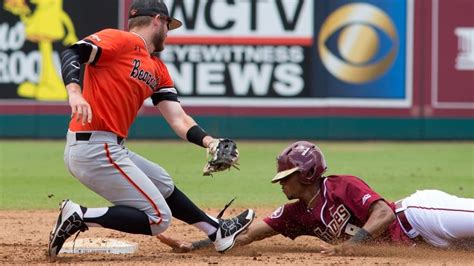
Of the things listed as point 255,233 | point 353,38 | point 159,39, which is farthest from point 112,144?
point 353,38

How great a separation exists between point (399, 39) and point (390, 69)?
1.65 ft

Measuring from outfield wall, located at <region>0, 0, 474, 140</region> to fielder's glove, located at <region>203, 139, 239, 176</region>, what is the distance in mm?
10362

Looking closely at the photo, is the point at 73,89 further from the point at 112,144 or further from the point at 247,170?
the point at 247,170

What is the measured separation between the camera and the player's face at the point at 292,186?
611cm

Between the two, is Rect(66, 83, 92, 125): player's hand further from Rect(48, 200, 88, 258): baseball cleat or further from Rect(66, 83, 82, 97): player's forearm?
Rect(48, 200, 88, 258): baseball cleat

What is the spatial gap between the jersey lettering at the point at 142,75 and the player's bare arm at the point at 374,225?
148 cm

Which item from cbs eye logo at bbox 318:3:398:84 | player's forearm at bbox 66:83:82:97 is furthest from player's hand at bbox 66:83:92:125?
cbs eye logo at bbox 318:3:398:84

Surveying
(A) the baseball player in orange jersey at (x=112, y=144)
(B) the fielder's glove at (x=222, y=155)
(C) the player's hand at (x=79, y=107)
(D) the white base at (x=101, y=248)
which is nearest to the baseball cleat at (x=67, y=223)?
(A) the baseball player in orange jersey at (x=112, y=144)

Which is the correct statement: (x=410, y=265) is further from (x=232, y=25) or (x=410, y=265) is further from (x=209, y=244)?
(x=232, y=25)

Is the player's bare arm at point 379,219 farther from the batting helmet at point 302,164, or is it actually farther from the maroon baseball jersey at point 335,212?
the batting helmet at point 302,164

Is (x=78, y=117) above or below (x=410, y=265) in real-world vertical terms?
above

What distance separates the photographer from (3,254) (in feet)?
21.1

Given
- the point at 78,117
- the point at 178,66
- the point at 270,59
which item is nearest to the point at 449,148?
the point at 270,59

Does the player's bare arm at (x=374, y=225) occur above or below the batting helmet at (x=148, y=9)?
below
